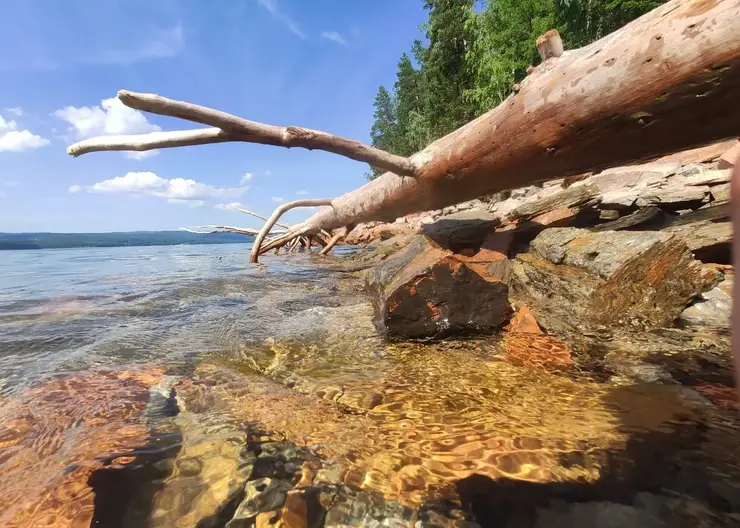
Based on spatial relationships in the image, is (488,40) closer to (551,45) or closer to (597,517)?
(551,45)

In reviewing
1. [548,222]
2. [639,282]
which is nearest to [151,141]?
[639,282]

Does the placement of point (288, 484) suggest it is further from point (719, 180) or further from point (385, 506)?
point (719, 180)

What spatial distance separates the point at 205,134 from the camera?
3404mm

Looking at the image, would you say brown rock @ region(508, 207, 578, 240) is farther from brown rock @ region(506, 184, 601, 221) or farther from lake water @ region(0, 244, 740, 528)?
lake water @ region(0, 244, 740, 528)

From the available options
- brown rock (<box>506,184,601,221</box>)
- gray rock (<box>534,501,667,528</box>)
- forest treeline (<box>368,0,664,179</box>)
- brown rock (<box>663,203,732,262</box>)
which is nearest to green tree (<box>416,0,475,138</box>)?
forest treeline (<box>368,0,664,179</box>)

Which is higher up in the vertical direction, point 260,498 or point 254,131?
point 254,131

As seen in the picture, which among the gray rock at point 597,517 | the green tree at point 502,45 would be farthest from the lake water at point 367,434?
the green tree at point 502,45

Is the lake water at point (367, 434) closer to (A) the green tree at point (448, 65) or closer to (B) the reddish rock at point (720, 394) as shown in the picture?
(B) the reddish rock at point (720, 394)

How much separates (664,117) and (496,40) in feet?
107

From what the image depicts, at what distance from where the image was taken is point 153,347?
139 inches

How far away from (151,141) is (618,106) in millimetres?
3900

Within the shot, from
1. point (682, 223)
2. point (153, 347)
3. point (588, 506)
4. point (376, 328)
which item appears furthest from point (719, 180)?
point (153, 347)

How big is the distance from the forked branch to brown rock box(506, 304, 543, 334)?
2482 mm

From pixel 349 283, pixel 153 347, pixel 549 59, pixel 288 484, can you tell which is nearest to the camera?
pixel 288 484
